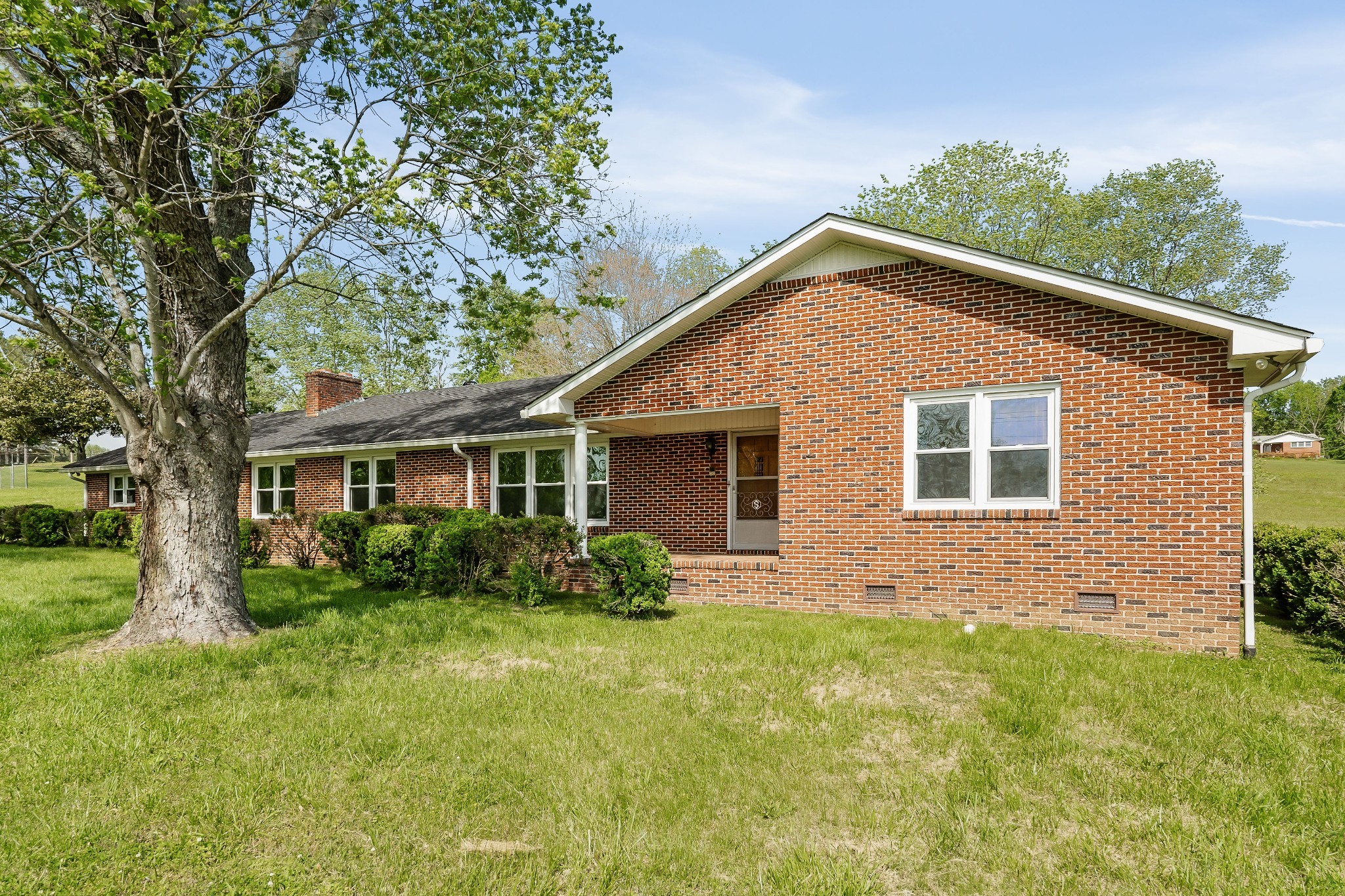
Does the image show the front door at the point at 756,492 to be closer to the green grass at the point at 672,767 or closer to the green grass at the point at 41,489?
the green grass at the point at 672,767

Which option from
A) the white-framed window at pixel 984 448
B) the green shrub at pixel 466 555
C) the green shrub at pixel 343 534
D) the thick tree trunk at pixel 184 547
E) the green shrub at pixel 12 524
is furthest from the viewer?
the green shrub at pixel 12 524

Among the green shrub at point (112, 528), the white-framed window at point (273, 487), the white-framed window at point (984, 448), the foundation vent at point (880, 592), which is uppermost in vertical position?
the white-framed window at point (984, 448)

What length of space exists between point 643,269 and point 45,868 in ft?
97.6

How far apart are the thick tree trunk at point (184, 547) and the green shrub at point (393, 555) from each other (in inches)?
154

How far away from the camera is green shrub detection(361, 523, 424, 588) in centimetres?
1236

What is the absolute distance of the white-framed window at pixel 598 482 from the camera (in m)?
14.4

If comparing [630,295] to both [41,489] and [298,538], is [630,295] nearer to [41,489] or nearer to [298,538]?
[298,538]

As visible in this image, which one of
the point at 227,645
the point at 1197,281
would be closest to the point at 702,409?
the point at 227,645

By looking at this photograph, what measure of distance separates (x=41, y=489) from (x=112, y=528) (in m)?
36.4

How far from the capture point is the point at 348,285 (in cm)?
978

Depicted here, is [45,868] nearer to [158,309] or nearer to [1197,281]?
[158,309]

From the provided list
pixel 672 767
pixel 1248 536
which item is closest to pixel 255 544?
pixel 672 767

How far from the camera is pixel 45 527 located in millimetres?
21812

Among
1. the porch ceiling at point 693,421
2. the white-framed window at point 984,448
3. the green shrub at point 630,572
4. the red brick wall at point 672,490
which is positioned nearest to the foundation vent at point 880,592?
the white-framed window at point 984,448
